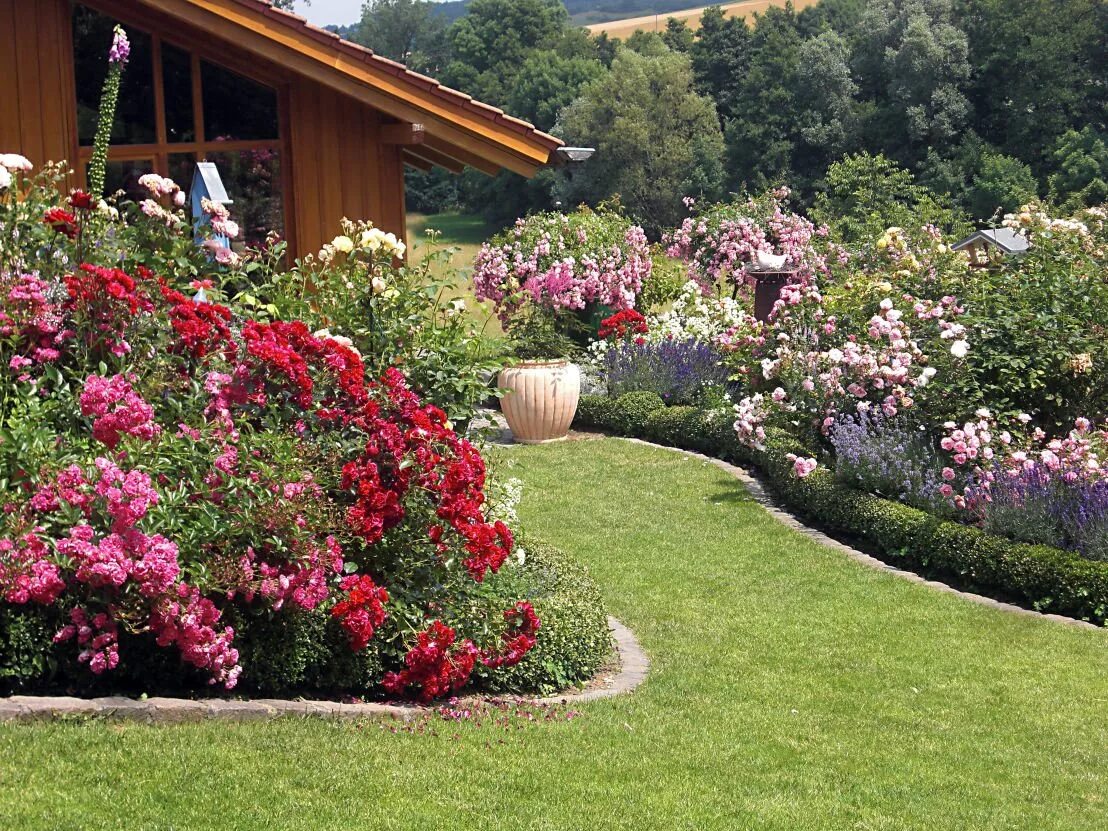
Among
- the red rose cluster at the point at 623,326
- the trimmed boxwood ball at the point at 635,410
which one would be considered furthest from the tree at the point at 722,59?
the trimmed boxwood ball at the point at 635,410

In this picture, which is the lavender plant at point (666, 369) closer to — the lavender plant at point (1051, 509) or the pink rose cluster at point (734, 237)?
the pink rose cluster at point (734, 237)

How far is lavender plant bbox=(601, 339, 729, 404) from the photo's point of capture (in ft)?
48.7

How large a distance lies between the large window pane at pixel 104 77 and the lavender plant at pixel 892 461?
600cm

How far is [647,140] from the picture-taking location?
6788cm

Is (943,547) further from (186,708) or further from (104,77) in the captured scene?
(104,77)

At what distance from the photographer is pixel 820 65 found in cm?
6362

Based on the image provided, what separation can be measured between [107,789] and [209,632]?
886 millimetres

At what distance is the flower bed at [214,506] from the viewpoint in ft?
16.5

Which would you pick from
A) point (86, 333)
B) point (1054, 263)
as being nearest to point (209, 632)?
point (86, 333)

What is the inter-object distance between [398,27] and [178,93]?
109m

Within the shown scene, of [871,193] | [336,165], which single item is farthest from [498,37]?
[336,165]

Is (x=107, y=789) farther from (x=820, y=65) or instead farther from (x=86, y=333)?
(x=820, y=65)

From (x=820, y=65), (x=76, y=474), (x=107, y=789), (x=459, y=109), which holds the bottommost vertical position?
(x=107, y=789)

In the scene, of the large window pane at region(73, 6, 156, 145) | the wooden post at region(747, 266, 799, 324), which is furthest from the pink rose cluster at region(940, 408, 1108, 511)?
the large window pane at region(73, 6, 156, 145)
